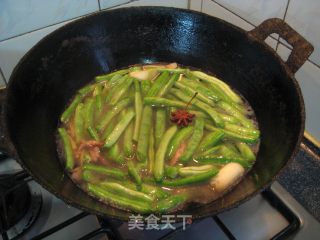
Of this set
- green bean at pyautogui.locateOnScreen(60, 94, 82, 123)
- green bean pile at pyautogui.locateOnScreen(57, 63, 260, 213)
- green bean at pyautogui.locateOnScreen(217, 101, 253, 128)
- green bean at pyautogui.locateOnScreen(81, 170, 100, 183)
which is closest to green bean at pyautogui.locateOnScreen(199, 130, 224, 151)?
green bean pile at pyautogui.locateOnScreen(57, 63, 260, 213)

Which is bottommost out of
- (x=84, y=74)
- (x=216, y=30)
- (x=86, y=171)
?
(x=86, y=171)

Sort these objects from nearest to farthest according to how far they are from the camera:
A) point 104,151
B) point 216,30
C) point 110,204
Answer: point 110,204 → point 104,151 → point 216,30

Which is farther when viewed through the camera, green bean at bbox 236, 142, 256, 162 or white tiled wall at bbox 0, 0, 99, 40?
white tiled wall at bbox 0, 0, 99, 40

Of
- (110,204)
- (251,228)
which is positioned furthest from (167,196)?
(251,228)

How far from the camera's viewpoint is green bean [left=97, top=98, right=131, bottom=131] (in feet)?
3.35

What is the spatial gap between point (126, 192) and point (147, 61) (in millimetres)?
609

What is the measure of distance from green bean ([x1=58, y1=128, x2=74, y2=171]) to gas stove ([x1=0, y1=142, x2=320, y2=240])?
0.10 m

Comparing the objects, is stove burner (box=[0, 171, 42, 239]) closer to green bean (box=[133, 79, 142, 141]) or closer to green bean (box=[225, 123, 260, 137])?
green bean (box=[133, 79, 142, 141])

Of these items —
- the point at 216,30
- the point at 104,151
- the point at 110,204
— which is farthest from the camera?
the point at 216,30

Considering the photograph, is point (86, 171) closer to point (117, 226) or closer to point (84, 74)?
point (117, 226)

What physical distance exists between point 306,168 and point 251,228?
383 millimetres

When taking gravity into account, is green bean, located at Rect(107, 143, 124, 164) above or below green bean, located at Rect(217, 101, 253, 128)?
below

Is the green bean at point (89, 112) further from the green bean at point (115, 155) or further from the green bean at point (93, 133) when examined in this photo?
the green bean at point (115, 155)

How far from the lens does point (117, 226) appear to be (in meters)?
0.85
